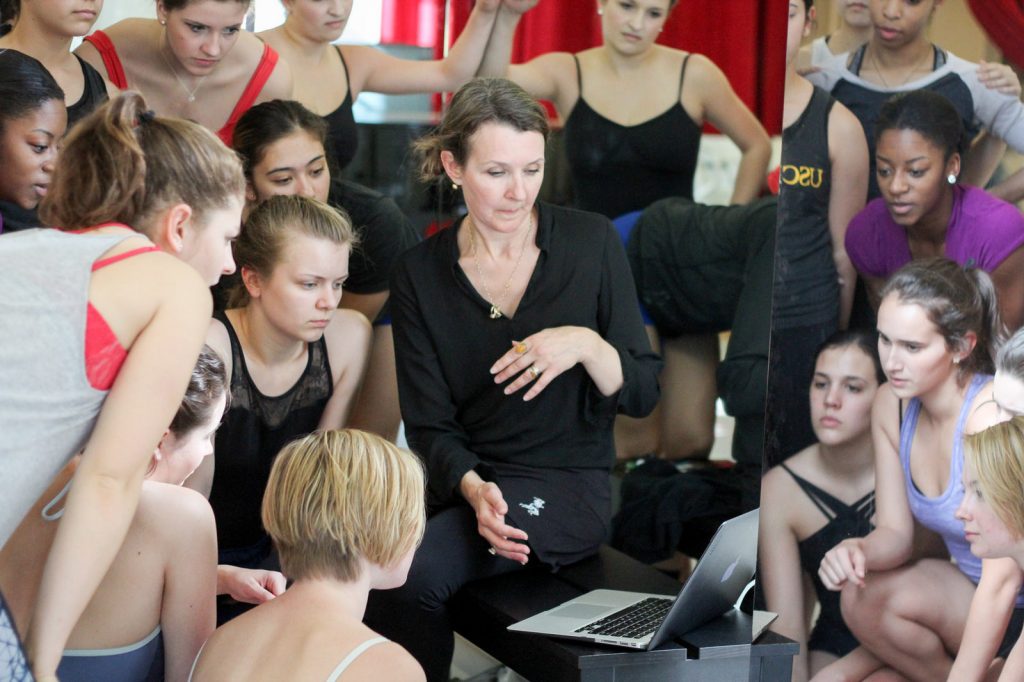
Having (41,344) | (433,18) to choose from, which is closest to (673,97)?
(433,18)

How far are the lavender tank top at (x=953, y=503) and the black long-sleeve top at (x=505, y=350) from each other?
63 centimetres

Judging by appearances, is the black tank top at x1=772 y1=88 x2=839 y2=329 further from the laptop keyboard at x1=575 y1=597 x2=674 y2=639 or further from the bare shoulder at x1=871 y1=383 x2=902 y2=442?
the laptop keyboard at x1=575 y1=597 x2=674 y2=639

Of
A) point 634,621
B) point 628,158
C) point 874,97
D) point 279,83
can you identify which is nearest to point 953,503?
point 634,621

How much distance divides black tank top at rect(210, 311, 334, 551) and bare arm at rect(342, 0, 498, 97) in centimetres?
67

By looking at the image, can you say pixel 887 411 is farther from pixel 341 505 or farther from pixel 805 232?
pixel 341 505

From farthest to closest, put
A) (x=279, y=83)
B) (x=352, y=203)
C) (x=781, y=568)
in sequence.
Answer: (x=352, y=203) < (x=279, y=83) < (x=781, y=568)

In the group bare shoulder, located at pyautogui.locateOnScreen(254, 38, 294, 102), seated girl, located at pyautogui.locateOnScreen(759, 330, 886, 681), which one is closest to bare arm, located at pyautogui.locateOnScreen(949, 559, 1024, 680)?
seated girl, located at pyautogui.locateOnScreen(759, 330, 886, 681)

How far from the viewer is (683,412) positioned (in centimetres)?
313

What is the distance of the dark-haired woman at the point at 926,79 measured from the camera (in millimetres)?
2172

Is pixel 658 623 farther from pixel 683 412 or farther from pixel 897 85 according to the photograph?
pixel 897 85

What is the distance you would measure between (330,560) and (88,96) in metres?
1.28

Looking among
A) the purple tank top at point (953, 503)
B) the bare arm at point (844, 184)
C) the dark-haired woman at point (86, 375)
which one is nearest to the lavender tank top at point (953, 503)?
the purple tank top at point (953, 503)

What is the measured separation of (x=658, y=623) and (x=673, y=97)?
4.52ft

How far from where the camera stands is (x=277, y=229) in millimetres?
2652
